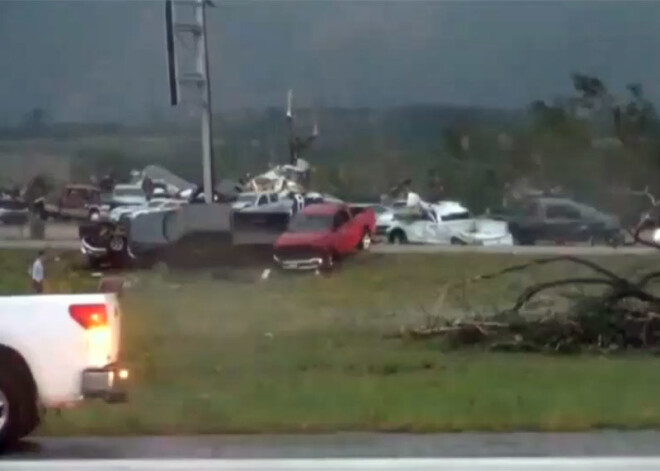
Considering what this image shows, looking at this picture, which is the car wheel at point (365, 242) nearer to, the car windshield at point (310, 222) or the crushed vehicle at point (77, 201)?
the car windshield at point (310, 222)

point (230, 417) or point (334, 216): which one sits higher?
point (334, 216)

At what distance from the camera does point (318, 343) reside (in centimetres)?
1405

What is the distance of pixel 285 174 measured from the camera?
47.3ft

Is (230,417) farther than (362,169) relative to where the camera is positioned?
No

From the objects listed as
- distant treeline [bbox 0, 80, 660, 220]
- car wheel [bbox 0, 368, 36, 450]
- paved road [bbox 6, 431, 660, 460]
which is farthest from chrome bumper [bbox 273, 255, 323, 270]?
car wheel [bbox 0, 368, 36, 450]

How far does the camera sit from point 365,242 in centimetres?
1452

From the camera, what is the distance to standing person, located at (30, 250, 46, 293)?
13.1 m

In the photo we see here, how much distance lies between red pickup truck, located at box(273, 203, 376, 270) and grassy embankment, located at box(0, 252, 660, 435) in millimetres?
183

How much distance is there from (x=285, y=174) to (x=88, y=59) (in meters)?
2.14

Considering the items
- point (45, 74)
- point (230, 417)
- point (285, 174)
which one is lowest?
point (230, 417)

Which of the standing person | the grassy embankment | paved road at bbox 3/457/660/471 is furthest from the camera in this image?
the standing person

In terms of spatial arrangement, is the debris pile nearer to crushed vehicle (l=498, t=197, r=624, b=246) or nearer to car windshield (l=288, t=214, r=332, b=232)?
crushed vehicle (l=498, t=197, r=624, b=246)

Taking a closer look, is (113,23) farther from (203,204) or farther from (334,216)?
(334,216)

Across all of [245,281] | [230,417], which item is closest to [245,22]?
[245,281]
